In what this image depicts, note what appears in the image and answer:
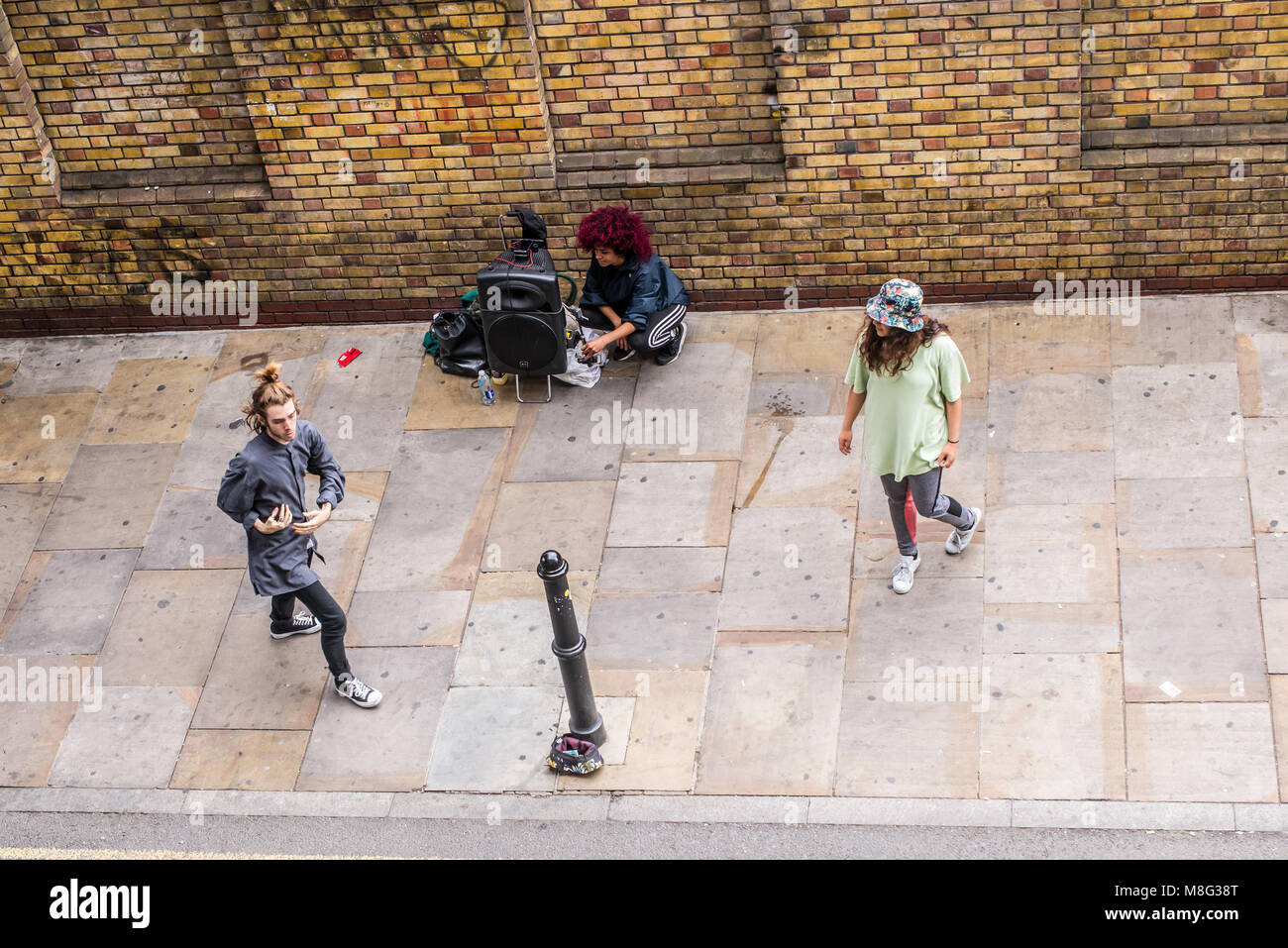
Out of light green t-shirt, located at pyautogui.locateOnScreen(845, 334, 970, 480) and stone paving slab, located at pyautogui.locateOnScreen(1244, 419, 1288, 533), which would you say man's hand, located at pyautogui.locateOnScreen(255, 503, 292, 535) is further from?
stone paving slab, located at pyautogui.locateOnScreen(1244, 419, 1288, 533)

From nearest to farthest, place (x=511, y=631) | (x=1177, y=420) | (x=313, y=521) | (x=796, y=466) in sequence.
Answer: (x=313, y=521)
(x=511, y=631)
(x=1177, y=420)
(x=796, y=466)

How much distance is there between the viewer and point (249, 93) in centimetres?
948

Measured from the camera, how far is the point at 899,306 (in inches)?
267

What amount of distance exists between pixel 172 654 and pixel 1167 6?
670 cm

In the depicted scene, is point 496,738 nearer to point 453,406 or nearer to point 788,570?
point 788,570

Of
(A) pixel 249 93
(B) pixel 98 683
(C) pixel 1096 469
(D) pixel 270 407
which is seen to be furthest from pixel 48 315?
(C) pixel 1096 469

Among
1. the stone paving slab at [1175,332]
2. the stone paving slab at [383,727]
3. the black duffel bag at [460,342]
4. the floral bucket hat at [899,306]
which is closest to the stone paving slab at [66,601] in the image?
the stone paving slab at [383,727]

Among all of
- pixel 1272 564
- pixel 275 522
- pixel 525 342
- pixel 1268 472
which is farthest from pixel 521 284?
pixel 1272 564

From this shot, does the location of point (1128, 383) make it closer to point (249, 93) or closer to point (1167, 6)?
point (1167, 6)

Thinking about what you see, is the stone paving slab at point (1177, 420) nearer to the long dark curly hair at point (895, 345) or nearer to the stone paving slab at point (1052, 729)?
the stone paving slab at point (1052, 729)

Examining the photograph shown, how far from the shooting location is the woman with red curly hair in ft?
29.5

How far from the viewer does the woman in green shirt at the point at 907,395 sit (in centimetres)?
685

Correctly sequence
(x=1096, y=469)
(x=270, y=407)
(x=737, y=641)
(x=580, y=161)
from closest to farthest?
(x=270, y=407), (x=737, y=641), (x=1096, y=469), (x=580, y=161)

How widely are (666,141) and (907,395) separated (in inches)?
126
